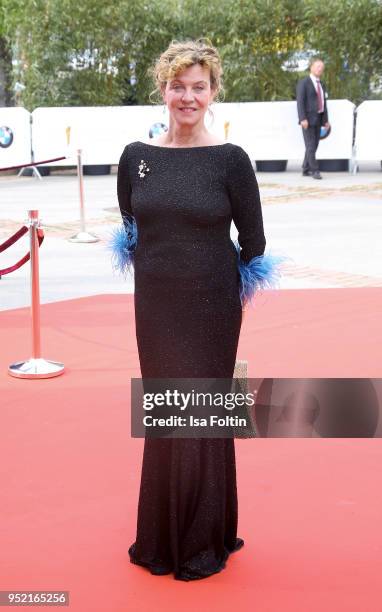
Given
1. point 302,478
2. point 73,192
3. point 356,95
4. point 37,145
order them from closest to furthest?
point 302,478, point 73,192, point 37,145, point 356,95

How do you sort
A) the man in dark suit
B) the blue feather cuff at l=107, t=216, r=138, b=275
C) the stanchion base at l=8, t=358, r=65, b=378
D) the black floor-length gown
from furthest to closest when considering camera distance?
the man in dark suit
the stanchion base at l=8, t=358, r=65, b=378
the blue feather cuff at l=107, t=216, r=138, b=275
the black floor-length gown

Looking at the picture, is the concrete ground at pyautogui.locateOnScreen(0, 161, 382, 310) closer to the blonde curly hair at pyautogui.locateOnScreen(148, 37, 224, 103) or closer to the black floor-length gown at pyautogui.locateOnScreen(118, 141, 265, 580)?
the black floor-length gown at pyautogui.locateOnScreen(118, 141, 265, 580)

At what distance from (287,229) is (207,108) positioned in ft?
28.7

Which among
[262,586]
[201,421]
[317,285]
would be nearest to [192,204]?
[201,421]

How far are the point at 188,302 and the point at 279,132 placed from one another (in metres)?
16.4

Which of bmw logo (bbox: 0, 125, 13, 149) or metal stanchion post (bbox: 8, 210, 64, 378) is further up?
bmw logo (bbox: 0, 125, 13, 149)

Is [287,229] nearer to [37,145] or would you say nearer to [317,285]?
[317,285]

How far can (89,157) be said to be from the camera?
1914 centimetres

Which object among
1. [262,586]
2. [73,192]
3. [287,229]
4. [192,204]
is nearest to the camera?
[192,204]

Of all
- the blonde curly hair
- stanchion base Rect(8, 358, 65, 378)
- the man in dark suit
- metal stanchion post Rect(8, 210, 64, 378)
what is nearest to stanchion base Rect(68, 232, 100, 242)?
metal stanchion post Rect(8, 210, 64, 378)

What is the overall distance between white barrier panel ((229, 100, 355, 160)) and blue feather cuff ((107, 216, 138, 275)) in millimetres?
15634

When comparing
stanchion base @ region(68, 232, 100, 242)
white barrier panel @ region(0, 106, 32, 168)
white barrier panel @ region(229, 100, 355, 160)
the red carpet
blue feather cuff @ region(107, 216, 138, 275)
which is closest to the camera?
the red carpet

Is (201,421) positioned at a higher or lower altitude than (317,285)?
higher

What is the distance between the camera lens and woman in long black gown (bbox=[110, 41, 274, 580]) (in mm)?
3385
